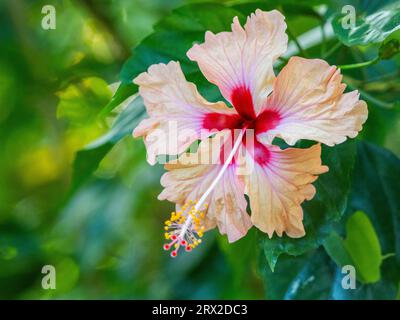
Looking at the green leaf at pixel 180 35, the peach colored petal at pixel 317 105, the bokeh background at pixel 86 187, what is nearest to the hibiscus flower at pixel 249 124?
the peach colored petal at pixel 317 105

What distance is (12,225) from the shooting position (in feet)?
7.09

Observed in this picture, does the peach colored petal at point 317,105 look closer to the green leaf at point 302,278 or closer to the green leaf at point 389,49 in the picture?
the green leaf at point 389,49

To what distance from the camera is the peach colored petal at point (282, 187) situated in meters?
0.80

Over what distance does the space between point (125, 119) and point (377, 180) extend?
40cm

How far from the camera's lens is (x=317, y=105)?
0.79 metres

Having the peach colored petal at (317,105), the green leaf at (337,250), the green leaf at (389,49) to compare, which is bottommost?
the green leaf at (337,250)

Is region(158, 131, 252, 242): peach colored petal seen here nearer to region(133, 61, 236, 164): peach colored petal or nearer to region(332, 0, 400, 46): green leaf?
region(133, 61, 236, 164): peach colored petal

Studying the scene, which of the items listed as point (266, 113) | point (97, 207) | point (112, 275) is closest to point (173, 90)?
point (266, 113)

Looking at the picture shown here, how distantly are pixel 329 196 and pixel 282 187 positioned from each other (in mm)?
77

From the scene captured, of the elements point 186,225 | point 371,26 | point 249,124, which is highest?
point 371,26

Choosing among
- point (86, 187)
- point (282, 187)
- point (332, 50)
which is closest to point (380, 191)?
point (332, 50)

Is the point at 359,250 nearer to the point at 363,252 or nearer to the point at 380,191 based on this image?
the point at 363,252

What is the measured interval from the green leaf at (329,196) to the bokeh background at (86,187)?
0.67 metres
